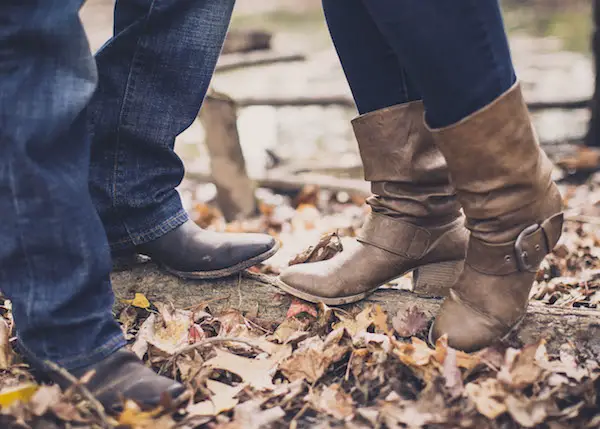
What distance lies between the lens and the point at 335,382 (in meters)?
1.54

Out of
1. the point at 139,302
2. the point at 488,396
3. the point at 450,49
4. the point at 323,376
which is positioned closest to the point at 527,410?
the point at 488,396

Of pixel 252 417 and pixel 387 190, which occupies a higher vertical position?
pixel 387 190

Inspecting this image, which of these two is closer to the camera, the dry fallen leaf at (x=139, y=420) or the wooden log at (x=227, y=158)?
the dry fallen leaf at (x=139, y=420)

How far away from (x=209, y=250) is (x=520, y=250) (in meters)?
0.79

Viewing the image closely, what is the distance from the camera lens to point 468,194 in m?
1.49

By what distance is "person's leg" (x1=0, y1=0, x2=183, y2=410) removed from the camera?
1.32 m

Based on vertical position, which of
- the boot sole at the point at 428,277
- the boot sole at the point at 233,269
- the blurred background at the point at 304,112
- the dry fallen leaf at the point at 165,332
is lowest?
the blurred background at the point at 304,112

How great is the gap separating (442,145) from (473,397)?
52cm

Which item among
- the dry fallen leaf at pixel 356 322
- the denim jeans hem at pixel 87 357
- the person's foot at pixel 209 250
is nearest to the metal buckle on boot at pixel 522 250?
the dry fallen leaf at pixel 356 322

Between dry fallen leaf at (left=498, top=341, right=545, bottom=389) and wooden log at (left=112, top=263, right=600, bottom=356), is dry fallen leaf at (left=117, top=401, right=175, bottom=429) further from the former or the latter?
dry fallen leaf at (left=498, top=341, right=545, bottom=389)

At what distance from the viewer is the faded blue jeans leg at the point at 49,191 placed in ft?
4.32

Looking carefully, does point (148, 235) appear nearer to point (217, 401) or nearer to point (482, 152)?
point (217, 401)

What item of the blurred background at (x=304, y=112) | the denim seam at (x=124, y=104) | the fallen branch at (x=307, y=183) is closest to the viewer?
the denim seam at (x=124, y=104)

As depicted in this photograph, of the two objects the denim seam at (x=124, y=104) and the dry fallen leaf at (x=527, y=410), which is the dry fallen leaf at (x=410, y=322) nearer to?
the dry fallen leaf at (x=527, y=410)
